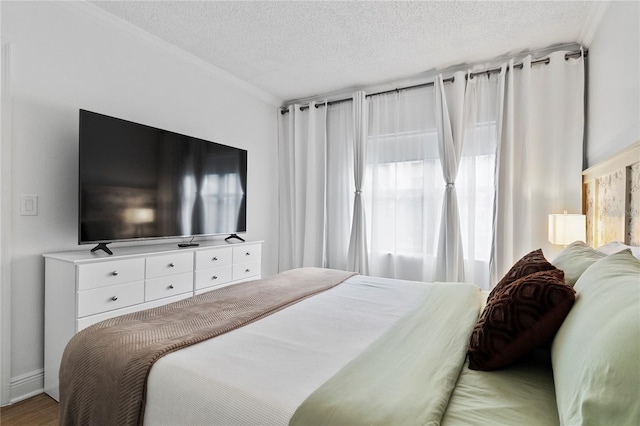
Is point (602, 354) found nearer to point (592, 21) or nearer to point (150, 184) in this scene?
point (150, 184)

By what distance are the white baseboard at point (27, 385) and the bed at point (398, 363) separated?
125cm

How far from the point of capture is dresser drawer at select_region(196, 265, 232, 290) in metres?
2.82

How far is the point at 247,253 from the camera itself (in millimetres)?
3369

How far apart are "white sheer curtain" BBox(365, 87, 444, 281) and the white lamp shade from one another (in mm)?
1090

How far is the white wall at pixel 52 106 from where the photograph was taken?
2.10m

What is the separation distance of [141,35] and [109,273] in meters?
2.00

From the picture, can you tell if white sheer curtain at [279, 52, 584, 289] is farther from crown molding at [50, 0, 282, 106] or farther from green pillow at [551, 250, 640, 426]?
green pillow at [551, 250, 640, 426]

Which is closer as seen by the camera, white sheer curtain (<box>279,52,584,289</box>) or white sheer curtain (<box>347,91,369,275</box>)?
white sheer curtain (<box>279,52,584,289</box>)

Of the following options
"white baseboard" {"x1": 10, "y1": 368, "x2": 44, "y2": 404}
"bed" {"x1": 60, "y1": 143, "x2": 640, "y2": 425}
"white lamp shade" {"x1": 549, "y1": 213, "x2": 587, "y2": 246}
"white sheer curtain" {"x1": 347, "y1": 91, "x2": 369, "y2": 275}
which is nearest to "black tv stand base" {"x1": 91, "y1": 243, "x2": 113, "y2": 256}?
"white baseboard" {"x1": 10, "y1": 368, "x2": 44, "y2": 404}

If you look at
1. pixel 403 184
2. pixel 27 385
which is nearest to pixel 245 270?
pixel 27 385

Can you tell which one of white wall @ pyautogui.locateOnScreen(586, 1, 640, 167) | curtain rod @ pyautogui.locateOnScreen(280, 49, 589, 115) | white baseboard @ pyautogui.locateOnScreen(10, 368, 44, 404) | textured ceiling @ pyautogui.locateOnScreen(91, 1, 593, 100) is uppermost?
textured ceiling @ pyautogui.locateOnScreen(91, 1, 593, 100)

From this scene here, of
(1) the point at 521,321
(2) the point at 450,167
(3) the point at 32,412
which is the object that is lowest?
(3) the point at 32,412

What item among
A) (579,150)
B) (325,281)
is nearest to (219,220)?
(325,281)

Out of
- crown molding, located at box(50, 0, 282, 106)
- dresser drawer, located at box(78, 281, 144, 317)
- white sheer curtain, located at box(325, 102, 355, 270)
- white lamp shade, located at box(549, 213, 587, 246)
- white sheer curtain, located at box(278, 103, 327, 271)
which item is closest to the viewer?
dresser drawer, located at box(78, 281, 144, 317)
